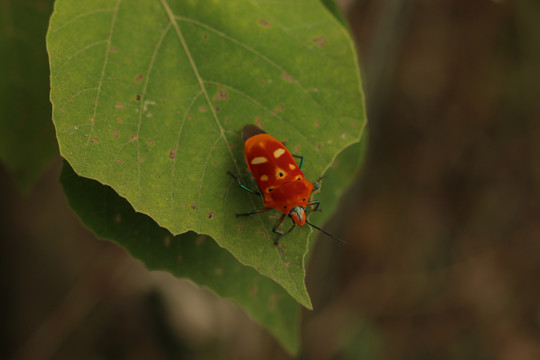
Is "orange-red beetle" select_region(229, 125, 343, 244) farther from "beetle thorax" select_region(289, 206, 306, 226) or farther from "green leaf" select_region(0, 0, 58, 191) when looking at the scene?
"green leaf" select_region(0, 0, 58, 191)

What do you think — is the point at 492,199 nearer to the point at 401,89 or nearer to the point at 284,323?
the point at 401,89

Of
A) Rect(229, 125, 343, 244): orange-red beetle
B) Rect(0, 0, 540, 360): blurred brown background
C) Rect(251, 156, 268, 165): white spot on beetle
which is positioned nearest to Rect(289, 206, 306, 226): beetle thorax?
Rect(229, 125, 343, 244): orange-red beetle

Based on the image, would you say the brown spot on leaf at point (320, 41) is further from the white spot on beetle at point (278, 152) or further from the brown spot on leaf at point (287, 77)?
the white spot on beetle at point (278, 152)

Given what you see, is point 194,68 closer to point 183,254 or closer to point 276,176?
point 276,176

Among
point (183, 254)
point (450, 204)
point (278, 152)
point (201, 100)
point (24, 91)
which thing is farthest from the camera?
point (450, 204)

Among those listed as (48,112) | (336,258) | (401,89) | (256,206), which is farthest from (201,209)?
(401,89)

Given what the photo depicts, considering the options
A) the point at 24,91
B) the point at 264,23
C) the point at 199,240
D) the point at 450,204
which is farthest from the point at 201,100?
the point at 450,204
